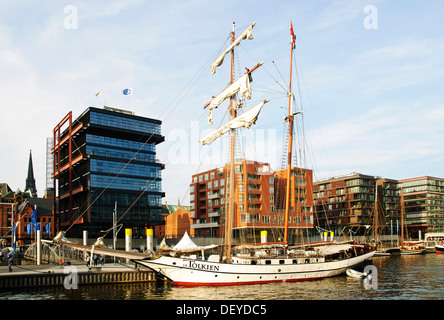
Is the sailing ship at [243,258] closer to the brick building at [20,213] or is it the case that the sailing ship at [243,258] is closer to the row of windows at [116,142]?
the row of windows at [116,142]

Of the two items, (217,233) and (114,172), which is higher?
(114,172)

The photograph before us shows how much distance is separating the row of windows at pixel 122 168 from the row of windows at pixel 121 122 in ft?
31.1

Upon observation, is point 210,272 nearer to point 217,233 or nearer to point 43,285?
point 43,285

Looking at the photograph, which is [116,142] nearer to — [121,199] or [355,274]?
[121,199]

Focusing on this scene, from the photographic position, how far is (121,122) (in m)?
104

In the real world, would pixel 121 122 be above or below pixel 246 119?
above

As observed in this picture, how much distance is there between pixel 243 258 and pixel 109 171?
6431 cm

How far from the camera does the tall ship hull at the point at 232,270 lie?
4128cm

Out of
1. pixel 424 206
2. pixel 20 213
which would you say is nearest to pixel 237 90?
pixel 20 213

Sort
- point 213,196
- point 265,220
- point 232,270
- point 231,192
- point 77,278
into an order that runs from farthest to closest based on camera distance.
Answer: point 213,196 < point 265,220 < point 231,192 < point 77,278 < point 232,270

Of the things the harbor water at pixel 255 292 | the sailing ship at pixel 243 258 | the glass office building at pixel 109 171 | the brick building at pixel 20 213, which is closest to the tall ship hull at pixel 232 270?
the sailing ship at pixel 243 258
